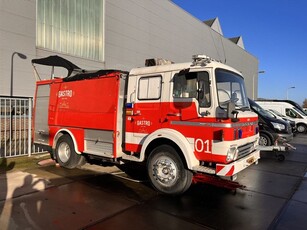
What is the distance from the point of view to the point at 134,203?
5.52 meters

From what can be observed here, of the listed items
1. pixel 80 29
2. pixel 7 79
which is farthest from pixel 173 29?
pixel 7 79

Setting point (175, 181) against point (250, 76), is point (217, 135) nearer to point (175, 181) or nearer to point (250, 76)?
point (175, 181)

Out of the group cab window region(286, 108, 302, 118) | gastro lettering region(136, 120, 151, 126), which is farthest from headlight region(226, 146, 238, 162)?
cab window region(286, 108, 302, 118)

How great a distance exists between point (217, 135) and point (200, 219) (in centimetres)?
153

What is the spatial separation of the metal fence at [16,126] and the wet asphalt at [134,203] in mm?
2540

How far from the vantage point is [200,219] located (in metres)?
4.82

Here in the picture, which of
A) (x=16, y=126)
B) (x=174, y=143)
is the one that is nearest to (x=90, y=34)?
(x=16, y=126)

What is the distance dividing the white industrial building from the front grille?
1173 centimetres

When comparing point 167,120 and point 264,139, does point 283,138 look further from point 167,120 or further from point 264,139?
point 167,120

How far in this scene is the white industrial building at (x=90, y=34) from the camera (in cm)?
1423

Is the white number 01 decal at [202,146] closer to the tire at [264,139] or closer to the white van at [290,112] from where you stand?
the tire at [264,139]

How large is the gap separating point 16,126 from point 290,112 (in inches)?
733

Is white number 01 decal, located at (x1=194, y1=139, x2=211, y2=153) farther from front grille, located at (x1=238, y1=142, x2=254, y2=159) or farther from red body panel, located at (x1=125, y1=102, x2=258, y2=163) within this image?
front grille, located at (x1=238, y1=142, x2=254, y2=159)

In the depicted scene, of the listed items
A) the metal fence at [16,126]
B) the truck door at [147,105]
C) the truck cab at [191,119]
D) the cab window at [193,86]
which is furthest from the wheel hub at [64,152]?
the cab window at [193,86]
